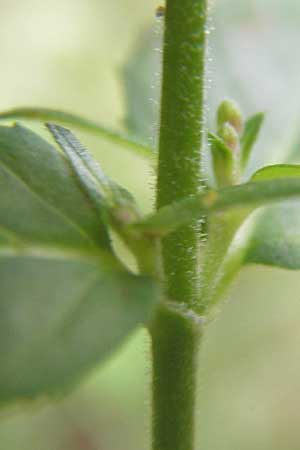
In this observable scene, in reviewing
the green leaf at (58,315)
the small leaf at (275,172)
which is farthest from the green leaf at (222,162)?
the green leaf at (58,315)

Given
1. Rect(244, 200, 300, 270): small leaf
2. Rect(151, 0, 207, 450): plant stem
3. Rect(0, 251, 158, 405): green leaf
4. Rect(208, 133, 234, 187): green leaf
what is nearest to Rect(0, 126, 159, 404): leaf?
Rect(0, 251, 158, 405): green leaf

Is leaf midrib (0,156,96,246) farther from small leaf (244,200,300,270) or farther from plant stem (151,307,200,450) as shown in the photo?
small leaf (244,200,300,270)

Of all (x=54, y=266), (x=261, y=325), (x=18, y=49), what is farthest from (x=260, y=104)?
(x=18, y=49)

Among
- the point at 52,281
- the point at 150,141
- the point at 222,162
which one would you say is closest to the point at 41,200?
the point at 52,281

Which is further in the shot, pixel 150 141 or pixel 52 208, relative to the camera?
pixel 150 141

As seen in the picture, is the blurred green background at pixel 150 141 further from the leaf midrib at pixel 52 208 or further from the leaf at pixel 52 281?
the leaf midrib at pixel 52 208

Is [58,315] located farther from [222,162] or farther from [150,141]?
[150,141]

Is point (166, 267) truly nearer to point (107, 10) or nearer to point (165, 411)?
point (165, 411)
